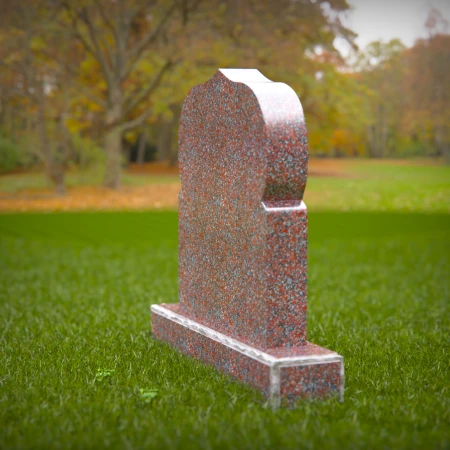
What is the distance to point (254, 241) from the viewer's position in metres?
4.27

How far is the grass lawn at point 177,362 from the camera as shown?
3479 mm

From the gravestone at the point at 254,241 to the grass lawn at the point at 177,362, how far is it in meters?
0.18

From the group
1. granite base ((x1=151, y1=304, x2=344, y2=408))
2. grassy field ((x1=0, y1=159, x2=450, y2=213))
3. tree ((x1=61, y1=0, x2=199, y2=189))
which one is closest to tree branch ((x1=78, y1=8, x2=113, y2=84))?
tree ((x1=61, y1=0, x2=199, y2=189))

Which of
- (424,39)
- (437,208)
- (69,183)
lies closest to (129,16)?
(69,183)

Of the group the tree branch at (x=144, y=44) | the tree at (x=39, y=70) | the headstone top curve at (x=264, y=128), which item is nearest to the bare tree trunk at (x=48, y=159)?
the tree at (x=39, y=70)

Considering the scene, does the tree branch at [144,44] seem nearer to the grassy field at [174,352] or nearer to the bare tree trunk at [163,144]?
the grassy field at [174,352]

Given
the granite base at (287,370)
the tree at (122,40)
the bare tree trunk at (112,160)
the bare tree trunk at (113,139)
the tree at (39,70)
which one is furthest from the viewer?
the bare tree trunk at (112,160)

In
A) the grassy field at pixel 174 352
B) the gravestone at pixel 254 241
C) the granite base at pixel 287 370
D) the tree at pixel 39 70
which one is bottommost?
the grassy field at pixel 174 352

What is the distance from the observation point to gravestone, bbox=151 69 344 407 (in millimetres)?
4059

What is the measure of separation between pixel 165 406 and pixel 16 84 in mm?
21592

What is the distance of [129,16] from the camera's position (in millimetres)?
22219

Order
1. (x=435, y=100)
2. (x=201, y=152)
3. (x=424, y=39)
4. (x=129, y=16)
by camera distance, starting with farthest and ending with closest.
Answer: (x=129, y=16), (x=435, y=100), (x=424, y=39), (x=201, y=152)

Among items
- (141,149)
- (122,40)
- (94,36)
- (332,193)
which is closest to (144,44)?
(122,40)

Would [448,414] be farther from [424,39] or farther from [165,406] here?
[424,39]
